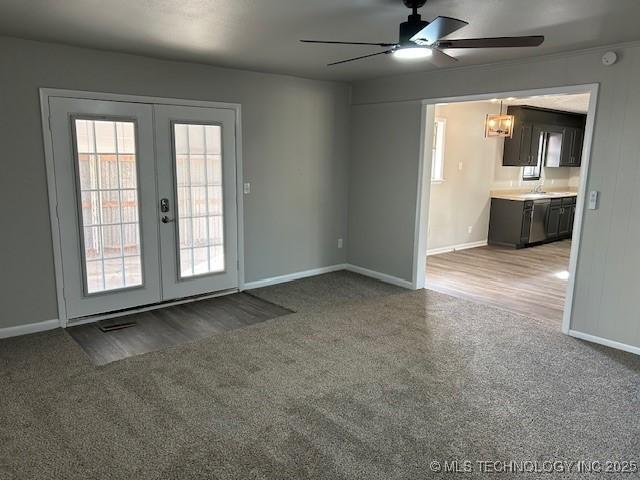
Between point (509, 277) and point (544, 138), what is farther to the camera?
point (544, 138)

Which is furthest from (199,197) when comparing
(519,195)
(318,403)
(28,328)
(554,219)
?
(554,219)

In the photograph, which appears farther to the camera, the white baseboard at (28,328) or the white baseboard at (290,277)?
the white baseboard at (290,277)

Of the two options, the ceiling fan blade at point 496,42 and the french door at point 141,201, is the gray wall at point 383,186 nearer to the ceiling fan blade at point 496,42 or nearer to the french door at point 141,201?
the french door at point 141,201

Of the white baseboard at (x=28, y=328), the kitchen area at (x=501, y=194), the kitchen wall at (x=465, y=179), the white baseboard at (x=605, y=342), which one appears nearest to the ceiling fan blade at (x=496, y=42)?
the white baseboard at (x=605, y=342)

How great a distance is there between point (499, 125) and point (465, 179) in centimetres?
96

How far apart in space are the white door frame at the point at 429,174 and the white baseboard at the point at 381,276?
126mm

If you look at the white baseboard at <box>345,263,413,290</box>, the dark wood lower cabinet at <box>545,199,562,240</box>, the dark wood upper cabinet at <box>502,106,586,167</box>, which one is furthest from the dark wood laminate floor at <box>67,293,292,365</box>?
the dark wood lower cabinet at <box>545,199,562,240</box>

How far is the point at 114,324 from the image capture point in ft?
14.2

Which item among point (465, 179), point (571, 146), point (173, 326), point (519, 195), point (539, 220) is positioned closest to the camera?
point (173, 326)

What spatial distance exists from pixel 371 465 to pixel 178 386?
4.78 feet

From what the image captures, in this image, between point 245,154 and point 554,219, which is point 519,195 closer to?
point 554,219

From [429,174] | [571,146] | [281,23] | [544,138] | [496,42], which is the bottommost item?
[429,174]

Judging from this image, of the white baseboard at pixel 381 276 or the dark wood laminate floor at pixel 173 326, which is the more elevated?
the white baseboard at pixel 381 276

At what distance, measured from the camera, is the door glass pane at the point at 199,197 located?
4.76 m
